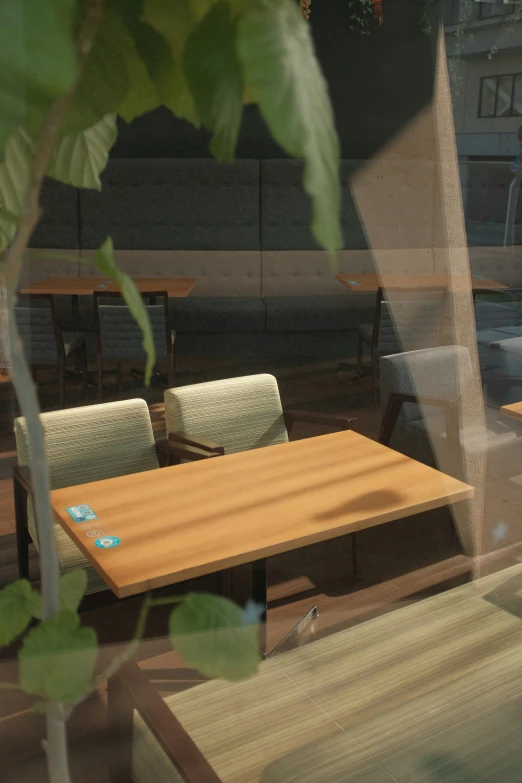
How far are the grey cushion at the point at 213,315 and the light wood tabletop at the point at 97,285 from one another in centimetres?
2

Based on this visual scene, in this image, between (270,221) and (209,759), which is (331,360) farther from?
(209,759)

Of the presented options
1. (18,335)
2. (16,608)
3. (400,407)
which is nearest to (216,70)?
(18,335)

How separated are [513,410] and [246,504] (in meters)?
0.65

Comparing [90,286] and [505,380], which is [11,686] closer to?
[90,286]

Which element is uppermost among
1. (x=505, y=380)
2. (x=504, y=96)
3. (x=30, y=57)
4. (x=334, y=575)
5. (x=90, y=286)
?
(x=504, y=96)

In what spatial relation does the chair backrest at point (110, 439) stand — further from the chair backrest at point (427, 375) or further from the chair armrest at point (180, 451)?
the chair backrest at point (427, 375)

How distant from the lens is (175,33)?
1.09 feet

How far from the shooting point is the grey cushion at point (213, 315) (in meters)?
1.02

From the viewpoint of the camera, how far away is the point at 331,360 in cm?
125

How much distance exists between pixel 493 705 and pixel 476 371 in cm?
95

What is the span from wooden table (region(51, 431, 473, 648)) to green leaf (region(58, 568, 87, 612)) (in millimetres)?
375

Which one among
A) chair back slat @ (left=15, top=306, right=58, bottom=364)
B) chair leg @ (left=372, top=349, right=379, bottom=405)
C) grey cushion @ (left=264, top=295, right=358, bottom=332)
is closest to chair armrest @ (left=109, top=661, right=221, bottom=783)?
chair back slat @ (left=15, top=306, right=58, bottom=364)

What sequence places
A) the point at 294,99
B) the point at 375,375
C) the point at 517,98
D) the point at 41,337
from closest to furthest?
the point at 294,99 < the point at 41,337 < the point at 517,98 < the point at 375,375

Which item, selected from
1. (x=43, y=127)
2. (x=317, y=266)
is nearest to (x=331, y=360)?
(x=317, y=266)
